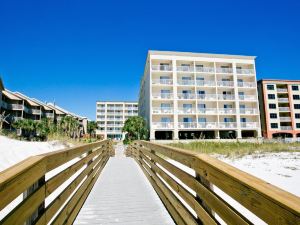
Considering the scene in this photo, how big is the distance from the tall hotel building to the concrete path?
28644 millimetres

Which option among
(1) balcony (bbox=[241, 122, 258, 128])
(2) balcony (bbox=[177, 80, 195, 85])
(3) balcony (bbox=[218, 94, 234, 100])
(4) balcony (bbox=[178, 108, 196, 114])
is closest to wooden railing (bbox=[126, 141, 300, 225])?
(4) balcony (bbox=[178, 108, 196, 114])

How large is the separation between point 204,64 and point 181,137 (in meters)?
13.2

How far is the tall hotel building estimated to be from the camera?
35000 millimetres

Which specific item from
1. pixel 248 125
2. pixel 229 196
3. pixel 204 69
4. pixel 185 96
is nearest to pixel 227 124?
pixel 248 125

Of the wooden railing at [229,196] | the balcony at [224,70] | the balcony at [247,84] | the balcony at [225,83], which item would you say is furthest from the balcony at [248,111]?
the wooden railing at [229,196]

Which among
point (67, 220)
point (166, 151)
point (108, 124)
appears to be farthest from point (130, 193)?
point (108, 124)

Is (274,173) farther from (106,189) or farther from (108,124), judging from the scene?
(108,124)

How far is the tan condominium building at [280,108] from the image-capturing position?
47531mm

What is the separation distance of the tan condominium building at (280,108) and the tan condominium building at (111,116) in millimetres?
56278

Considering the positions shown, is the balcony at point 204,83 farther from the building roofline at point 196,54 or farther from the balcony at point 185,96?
the building roofline at point 196,54

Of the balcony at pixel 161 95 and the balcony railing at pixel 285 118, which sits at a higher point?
the balcony at pixel 161 95

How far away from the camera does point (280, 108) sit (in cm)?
4928

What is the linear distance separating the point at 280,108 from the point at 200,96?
2504 cm

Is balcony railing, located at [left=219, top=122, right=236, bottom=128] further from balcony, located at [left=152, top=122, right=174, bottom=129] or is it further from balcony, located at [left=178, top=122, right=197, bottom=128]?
balcony, located at [left=152, top=122, right=174, bottom=129]
